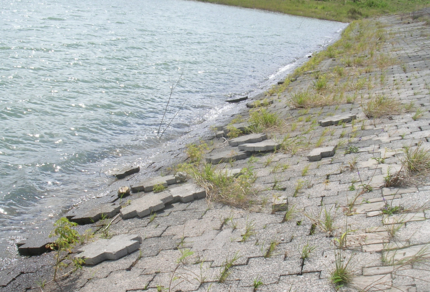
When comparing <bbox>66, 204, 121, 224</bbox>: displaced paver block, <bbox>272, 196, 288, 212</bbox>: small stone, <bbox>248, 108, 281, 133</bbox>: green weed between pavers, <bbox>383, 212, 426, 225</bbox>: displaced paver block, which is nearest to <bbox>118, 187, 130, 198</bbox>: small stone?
<bbox>66, 204, 121, 224</bbox>: displaced paver block

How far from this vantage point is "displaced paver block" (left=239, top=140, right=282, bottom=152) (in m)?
7.14

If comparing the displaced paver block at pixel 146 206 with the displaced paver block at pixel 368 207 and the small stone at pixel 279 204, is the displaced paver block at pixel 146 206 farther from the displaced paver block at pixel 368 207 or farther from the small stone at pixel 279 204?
the displaced paver block at pixel 368 207

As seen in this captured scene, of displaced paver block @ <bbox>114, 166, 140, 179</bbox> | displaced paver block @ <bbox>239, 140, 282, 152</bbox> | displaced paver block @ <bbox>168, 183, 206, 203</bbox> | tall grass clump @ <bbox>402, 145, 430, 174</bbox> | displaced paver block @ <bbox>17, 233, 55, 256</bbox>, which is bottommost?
displaced paver block @ <bbox>114, 166, 140, 179</bbox>

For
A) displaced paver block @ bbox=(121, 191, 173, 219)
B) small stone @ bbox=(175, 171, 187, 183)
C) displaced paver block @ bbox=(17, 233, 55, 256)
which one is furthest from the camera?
small stone @ bbox=(175, 171, 187, 183)

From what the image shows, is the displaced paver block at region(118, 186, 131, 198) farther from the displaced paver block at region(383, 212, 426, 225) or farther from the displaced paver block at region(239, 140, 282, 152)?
the displaced paver block at region(383, 212, 426, 225)

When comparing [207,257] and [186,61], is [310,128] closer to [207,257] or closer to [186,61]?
[207,257]

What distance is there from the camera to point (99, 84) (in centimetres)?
1399

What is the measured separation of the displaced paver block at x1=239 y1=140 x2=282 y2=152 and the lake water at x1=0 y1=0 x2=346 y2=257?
2308 mm

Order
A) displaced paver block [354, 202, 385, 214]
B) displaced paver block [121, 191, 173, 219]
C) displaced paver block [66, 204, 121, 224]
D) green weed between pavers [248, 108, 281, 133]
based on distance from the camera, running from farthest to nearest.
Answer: green weed between pavers [248, 108, 281, 133] → displaced paver block [66, 204, 121, 224] → displaced paver block [121, 191, 173, 219] → displaced paver block [354, 202, 385, 214]

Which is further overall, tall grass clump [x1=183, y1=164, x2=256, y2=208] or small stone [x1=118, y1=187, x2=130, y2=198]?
small stone [x1=118, y1=187, x2=130, y2=198]

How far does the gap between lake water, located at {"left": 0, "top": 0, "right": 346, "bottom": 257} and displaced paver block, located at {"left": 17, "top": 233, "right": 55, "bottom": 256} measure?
17.2 inches

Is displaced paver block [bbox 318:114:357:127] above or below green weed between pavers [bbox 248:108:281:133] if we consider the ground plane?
above

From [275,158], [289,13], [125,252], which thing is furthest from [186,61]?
[289,13]

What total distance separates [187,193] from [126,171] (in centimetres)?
235
